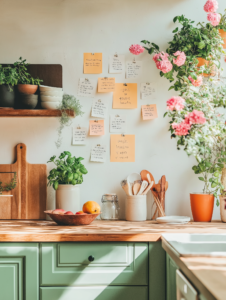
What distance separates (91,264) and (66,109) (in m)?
1.00

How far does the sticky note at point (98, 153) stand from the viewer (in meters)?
2.32

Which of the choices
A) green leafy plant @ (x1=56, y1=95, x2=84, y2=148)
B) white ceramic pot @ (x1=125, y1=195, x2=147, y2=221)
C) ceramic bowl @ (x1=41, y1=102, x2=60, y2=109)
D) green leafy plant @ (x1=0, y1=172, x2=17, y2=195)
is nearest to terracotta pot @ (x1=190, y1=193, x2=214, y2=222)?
white ceramic pot @ (x1=125, y1=195, x2=147, y2=221)

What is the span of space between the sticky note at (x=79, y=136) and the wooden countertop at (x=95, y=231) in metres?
0.61

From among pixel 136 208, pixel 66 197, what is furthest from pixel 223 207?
pixel 66 197

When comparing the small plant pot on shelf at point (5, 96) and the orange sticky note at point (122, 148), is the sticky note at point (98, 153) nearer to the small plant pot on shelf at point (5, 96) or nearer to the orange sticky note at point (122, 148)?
the orange sticky note at point (122, 148)

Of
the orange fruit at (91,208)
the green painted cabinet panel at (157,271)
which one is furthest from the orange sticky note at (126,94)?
the green painted cabinet panel at (157,271)

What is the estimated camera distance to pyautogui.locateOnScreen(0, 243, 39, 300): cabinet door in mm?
1691

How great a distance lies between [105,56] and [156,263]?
4.65 feet

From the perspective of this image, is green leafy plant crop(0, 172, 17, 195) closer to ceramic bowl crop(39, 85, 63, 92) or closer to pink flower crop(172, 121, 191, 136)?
ceramic bowl crop(39, 85, 63, 92)

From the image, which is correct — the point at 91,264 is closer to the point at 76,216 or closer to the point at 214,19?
the point at 76,216

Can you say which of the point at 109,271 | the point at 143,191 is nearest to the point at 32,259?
the point at 109,271

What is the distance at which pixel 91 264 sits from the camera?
1.70 m

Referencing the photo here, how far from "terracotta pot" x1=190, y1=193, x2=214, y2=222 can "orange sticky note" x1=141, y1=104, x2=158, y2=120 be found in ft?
2.00

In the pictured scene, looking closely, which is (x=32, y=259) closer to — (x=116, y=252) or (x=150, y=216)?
(x=116, y=252)
